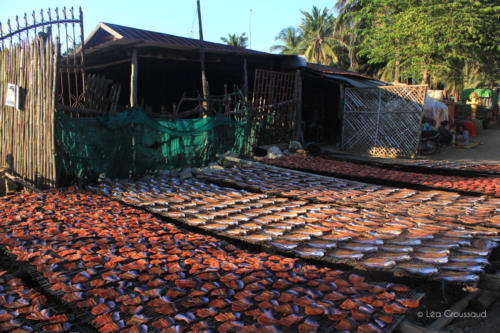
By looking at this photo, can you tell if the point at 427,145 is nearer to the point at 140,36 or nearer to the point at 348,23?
the point at 140,36

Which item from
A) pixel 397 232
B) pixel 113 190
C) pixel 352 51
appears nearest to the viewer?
pixel 397 232

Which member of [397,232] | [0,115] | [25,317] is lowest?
[25,317]

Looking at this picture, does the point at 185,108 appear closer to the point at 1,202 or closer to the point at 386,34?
the point at 1,202

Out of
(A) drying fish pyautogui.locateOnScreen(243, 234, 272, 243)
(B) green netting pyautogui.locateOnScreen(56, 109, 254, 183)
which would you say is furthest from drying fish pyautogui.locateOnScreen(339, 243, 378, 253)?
(B) green netting pyautogui.locateOnScreen(56, 109, 254, 183)

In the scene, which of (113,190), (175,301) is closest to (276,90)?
(113,190)

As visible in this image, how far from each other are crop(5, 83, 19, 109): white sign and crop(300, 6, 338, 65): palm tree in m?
27.2

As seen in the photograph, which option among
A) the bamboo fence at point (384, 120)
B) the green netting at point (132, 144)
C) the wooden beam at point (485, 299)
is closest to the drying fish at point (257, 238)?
the wooden beam at point (485, 299)

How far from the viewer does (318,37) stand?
108 feet

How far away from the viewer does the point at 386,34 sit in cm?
2020

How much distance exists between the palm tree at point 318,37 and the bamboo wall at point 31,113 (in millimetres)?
27042

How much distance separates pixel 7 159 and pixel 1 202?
222 cm

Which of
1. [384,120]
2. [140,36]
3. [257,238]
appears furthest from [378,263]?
[384,120]

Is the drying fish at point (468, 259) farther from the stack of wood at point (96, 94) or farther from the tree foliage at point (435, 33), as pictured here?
the tree foliage at point (435, 33)

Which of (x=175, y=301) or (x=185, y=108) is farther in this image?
(x=185, y=108)
